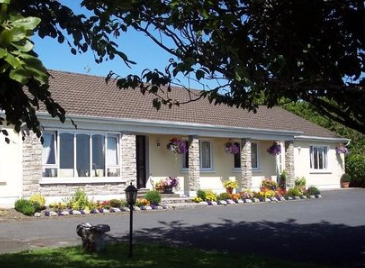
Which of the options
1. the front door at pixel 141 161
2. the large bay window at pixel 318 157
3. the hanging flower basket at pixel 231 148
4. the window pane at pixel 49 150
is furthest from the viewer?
the large bay window at pixel 318 157

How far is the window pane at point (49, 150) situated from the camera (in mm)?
18859

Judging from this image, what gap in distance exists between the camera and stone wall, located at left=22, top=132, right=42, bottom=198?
59.3 ft

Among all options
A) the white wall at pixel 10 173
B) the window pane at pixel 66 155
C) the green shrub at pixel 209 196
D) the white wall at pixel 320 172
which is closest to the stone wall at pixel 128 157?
the window pane at pixel 66 155

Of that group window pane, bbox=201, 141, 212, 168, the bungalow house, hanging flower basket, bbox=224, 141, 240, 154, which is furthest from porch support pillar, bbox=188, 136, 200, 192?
hanging flower basket, bbox=224, 141, 240, 154

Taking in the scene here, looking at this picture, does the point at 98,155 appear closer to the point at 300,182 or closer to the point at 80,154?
the point at 80,154

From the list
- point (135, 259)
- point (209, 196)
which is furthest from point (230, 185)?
point (135, 259)

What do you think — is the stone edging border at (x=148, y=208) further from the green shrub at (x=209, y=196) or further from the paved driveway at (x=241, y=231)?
the paved driveway at (x=241, y=231)

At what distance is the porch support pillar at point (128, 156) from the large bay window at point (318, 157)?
48.9 feet

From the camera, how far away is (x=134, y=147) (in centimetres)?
2148

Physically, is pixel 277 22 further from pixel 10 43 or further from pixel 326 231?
pixel 326 231

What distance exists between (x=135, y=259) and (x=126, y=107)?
14.1 meters

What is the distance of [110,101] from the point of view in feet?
73.9

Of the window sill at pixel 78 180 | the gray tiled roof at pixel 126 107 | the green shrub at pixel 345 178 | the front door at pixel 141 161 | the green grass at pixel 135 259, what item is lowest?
the green grass at pixel 135 259

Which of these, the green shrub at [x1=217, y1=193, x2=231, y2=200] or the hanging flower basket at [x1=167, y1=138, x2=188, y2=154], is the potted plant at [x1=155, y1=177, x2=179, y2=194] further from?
the green shrub at [x1=217, y1=193, x2=231, y2=200]
